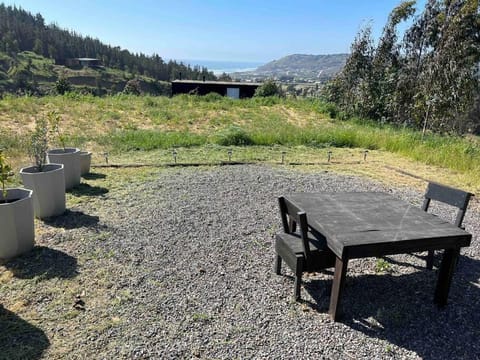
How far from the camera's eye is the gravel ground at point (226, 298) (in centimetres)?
199

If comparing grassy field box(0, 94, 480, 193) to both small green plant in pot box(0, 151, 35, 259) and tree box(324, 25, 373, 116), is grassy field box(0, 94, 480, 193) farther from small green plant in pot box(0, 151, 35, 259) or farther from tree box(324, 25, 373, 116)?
small green plant in pot box(0, 151, 35, 259)

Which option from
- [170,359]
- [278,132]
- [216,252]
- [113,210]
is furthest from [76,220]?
[278,132]

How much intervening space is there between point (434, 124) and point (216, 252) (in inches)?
384

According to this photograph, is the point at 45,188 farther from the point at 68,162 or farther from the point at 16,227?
the point at 68,162

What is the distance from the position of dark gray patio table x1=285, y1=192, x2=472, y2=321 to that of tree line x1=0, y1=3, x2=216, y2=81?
58414mm

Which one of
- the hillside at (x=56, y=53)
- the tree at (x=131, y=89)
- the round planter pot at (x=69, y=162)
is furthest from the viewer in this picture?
the hillside at (x=56, y=53)

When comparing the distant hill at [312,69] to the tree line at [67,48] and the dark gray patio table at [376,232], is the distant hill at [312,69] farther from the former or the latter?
the tree line at [67,48]

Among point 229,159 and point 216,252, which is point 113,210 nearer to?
point 216,252

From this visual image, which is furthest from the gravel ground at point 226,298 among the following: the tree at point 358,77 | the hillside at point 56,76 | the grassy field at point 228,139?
the hillside at point 56,76

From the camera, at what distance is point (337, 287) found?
7.16ft

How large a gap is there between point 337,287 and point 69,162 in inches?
159

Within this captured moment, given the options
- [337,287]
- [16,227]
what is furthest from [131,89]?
[337,287]

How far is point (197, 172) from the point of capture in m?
5.85

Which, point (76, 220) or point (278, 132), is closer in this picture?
point (76, 220)
